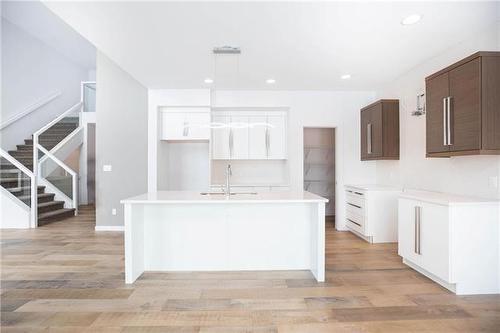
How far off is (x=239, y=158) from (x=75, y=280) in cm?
344

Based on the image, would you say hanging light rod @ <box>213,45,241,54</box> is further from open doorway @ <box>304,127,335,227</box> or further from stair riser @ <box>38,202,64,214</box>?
stair riser @ <box>38,202,64,214</box>

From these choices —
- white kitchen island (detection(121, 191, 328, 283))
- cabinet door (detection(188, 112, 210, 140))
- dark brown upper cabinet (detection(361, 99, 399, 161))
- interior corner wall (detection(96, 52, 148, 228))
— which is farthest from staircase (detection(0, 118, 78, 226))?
dark brown upper cabinet (detection(361, 99, 399, 161))

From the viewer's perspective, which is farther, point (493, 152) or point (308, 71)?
point (308, 71)

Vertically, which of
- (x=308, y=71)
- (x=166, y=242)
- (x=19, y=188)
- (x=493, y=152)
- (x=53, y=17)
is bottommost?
(x=166, y=242)

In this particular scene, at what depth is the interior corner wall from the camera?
5.46 meters

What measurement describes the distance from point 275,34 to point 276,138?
274cm

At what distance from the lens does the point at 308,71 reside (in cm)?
452

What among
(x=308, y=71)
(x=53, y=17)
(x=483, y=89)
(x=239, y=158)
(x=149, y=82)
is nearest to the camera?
(x=483, y=89)

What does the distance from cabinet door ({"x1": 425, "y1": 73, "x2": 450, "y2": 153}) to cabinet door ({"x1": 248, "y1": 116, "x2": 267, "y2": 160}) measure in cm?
296

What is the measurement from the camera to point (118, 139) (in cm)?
547

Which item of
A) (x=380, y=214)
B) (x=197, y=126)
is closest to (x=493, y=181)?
(x=380, y=214)

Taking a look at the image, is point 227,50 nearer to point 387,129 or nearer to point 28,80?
point 387,129

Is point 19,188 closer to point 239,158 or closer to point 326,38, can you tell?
point 239,158

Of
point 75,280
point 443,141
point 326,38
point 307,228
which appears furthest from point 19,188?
point 443,141
